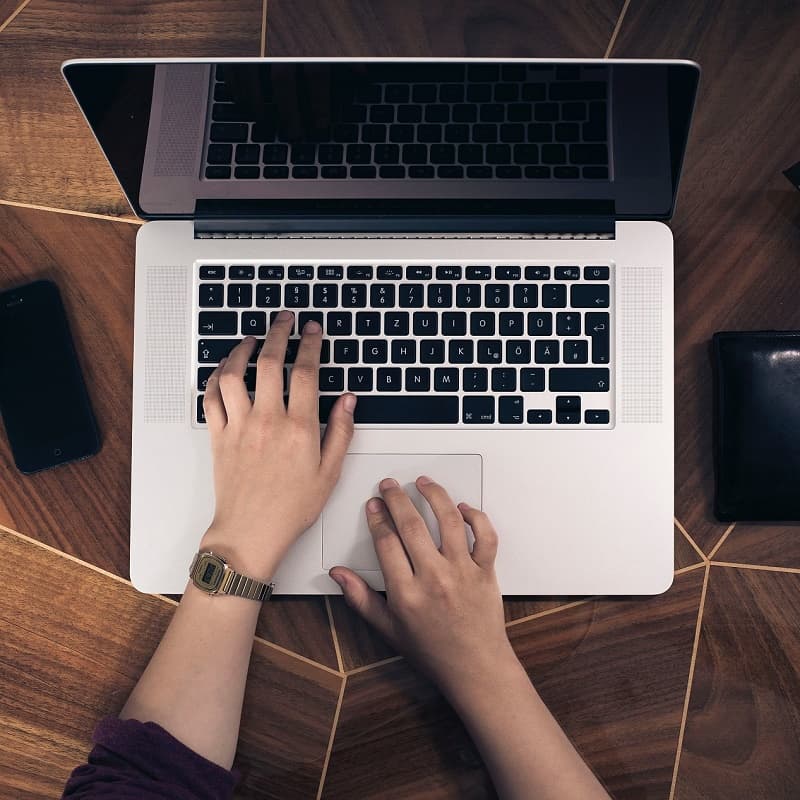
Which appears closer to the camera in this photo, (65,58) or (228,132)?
(228,132)

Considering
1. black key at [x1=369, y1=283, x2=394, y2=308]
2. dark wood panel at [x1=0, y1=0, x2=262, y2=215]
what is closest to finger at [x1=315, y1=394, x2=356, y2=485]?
black key at [x1=369, y1=283, x2=394, y2=308]

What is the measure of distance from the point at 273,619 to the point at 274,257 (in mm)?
400

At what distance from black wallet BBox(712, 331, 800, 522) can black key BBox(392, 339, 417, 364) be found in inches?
13.1

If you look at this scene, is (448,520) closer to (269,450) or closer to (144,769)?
(269,450)

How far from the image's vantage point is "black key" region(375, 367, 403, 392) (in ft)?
2.38

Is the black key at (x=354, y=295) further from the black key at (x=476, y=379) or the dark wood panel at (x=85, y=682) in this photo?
the dark wood panel at (x=85, y=682)

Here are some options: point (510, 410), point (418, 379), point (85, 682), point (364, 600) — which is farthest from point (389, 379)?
point (85, 682)

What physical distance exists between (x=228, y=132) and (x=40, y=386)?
1.18 ft

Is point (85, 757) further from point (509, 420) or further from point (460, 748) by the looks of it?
point (509, 420)

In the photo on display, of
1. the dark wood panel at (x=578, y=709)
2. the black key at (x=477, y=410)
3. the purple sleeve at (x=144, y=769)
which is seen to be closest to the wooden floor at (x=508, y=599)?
the dark wood panel at (x=578, y=709)

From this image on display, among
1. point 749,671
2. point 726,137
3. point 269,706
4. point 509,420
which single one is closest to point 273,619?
point 269,706

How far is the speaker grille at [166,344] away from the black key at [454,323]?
0.90ft

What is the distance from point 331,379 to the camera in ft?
2.40

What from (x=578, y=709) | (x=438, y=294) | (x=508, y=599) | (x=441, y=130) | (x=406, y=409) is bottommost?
(x=578, y=709)
